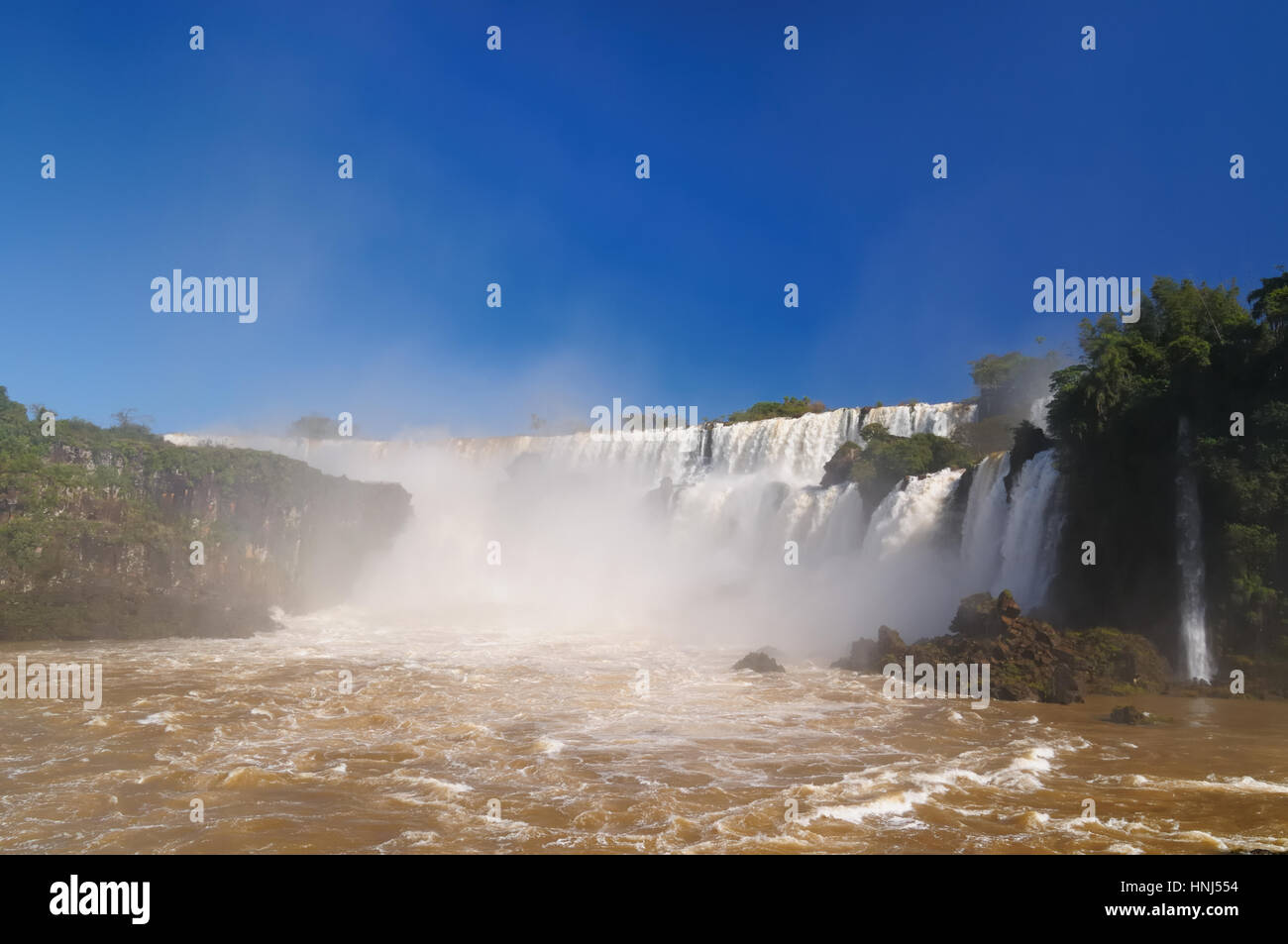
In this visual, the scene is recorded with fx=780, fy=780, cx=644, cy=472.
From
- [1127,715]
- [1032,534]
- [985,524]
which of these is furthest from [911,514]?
[1127,715]

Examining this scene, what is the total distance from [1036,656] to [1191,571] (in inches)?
174

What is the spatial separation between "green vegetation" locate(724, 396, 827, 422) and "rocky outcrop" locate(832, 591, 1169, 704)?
39.1 metres

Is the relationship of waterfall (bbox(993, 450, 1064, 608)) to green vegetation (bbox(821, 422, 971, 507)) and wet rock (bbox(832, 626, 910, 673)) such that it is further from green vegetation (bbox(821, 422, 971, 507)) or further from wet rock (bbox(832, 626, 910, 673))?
green vegetation (bbox(821, 422, 971, 507))

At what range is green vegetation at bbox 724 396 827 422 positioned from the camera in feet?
198

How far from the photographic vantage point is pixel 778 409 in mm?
61094

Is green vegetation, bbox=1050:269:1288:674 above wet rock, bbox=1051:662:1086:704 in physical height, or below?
above

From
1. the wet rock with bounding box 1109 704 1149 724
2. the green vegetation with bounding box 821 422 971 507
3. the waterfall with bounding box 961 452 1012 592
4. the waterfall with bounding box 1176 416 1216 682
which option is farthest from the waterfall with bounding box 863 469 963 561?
the wet rock with bounding box 1109 704 1149 724

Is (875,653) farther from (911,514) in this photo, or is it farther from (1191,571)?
(911,514)

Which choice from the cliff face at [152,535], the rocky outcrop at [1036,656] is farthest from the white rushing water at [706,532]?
the cliff face at [152,535]

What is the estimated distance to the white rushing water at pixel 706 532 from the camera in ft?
88.3

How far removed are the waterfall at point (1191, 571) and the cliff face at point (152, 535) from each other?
1150 inches

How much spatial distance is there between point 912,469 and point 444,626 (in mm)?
21351
